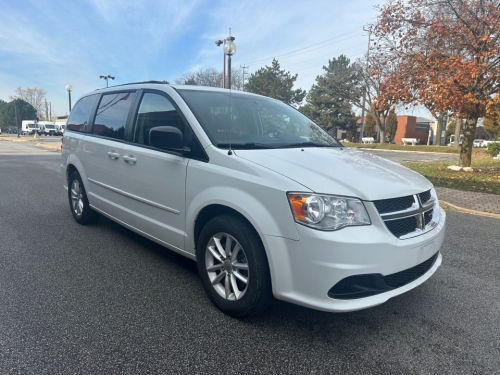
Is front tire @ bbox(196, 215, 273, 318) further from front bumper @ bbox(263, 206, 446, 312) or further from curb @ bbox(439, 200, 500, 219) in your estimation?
curb @ bbox(439, 200, 500, 219)

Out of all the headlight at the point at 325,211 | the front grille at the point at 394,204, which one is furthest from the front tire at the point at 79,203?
the front grille at the point at 394,204

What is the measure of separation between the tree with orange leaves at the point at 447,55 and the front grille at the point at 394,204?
8.97 m

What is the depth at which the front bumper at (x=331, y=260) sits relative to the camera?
2383mm

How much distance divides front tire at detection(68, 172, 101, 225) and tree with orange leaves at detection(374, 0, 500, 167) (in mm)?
9462

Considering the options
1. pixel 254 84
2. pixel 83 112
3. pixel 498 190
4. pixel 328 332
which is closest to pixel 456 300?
pixel 328 332

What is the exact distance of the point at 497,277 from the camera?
3.85 meters

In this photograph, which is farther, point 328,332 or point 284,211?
point 328,332

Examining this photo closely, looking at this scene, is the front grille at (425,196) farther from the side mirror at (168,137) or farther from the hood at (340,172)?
the side mirror at (168,137)

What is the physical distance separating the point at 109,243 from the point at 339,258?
322cm

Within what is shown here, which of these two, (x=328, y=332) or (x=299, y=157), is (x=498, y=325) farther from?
(x=299, y=157)

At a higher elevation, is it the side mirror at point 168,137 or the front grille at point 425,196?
the side mirror at point 168,137

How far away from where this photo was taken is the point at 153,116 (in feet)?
12.4

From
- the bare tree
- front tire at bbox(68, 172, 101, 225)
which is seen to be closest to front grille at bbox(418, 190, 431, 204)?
front tire at bbox(68, 172, 101, 225)

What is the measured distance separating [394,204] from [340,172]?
0.44m
